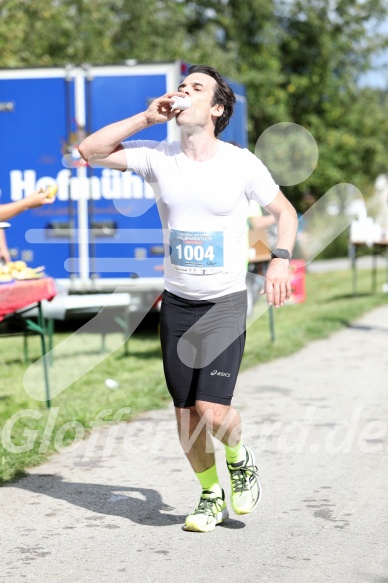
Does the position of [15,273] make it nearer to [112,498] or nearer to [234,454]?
[112,498]

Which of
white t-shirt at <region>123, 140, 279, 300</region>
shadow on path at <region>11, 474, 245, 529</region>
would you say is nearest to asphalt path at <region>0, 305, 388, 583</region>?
shadow on path at <region>11, 474, 245, 529</region>

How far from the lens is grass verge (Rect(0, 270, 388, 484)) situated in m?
7.10

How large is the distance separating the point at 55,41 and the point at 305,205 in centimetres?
916

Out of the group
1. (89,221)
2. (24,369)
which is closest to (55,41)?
(89,221)

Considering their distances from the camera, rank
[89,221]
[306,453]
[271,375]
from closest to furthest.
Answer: [306,453], [271,375], [89,221]

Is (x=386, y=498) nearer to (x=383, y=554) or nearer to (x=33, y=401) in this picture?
(x=383, y=554)

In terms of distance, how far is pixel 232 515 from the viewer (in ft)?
17.3

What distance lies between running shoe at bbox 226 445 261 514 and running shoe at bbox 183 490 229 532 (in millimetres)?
88

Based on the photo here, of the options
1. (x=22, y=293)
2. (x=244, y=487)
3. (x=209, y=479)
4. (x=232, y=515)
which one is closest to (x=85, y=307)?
(x=22, y=293)

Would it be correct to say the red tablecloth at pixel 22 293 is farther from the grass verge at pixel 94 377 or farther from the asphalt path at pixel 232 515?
the asphalt path at pixel 232 515

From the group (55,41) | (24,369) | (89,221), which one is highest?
(55,41)

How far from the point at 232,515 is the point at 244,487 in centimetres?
33

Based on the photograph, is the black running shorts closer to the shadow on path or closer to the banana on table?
the shadow on path

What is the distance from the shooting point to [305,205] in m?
28.6
